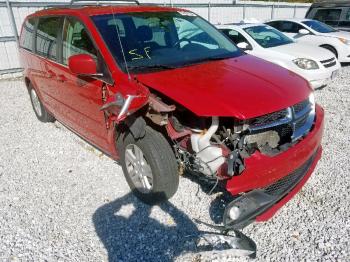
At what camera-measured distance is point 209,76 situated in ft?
9.66

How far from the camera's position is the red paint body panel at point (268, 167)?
2420 mm

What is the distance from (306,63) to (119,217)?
17.0ft

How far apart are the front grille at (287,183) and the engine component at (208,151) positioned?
1.46ft

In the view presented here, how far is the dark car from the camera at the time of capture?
11172mm

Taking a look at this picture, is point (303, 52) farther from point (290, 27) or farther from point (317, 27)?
point (317, 27)

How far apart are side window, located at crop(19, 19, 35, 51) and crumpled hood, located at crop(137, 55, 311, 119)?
3.04 metres

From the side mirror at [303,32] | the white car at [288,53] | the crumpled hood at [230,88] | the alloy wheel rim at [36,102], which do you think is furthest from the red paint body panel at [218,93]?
the side mirror at [303,32]

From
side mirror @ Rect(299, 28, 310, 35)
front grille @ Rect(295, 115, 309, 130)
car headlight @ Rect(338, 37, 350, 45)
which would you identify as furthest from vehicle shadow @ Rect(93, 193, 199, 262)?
car headlight @ Rect(338, 37, 350, 45)

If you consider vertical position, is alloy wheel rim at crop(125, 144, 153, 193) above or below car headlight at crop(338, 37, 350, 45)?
above

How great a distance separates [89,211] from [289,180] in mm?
1884

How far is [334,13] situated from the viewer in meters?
11.5

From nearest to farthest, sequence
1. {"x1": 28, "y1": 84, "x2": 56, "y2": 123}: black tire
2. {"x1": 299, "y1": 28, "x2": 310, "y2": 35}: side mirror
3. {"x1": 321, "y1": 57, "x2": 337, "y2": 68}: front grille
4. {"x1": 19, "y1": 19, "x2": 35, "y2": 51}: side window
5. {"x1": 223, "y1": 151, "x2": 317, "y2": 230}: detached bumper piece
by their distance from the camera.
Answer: {"x1": 223, "y1": 151, "x2": 317, "y2": 230}: detached bumper piece, {"x1": 19, "y1": 19, "x2": 35, "y2": 51}: side window, {"x1": 28, "y1": 84, "x2": 56, "y2": 123}: black tire, {"x1": 321, "y1": 57, "x2": 337, "y2": 68}: front grille, {"x1": 299, "y1": 28, "x2": 310, "y2": 35}: side mirror

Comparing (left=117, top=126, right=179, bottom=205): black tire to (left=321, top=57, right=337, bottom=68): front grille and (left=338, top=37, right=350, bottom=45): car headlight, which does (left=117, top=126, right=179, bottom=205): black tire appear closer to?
(left=321, top=57, right=337, bottom=68): front grille

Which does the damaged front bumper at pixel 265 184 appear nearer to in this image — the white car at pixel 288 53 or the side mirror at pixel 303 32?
the white car at pixel 288 53
